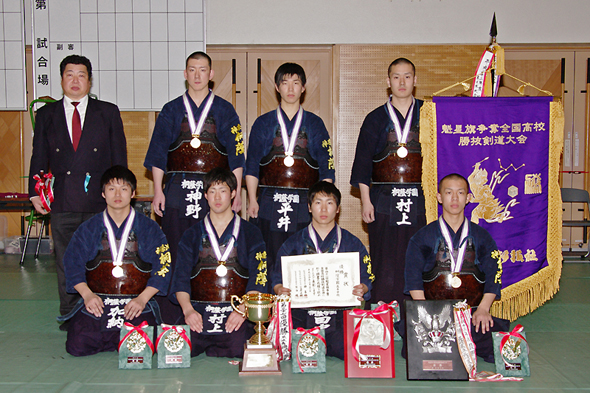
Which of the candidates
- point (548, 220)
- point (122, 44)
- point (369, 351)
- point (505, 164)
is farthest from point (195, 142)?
point (122, 44)

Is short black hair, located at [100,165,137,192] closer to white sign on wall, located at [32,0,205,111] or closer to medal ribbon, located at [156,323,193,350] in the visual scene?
medal ribbon, located at [156,323,193,350]

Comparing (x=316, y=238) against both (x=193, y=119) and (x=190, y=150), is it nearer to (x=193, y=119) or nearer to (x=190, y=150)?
(x=190, y=150)

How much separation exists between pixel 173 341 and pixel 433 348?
56.7 inches

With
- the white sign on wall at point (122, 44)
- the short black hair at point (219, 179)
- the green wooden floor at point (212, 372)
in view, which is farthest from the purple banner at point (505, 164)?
the white sign on wall at point (122, 44)

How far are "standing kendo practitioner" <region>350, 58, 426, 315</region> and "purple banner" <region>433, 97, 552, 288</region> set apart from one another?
7.8 inches

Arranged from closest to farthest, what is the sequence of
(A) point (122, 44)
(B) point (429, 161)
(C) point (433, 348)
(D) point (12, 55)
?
(C) point (433, 348)
(B) point (429, 161)
(A) point (122, 44)
(D) point (12, 55)

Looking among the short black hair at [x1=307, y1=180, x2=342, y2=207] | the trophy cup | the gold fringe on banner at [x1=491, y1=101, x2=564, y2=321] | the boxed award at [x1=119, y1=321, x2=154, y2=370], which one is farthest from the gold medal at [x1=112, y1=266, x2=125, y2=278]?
the gold fringe on banner at [x1=491, y1=101, x2=564, y2=321]

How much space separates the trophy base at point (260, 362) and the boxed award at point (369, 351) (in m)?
0.39

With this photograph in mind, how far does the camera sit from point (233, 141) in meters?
3.65

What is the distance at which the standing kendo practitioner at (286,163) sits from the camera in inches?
141

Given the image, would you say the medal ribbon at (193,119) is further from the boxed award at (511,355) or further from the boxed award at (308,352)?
the boxed award at (511,355)

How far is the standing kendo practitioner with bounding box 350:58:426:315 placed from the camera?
11.5 feet

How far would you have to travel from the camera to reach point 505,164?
11.6 ft

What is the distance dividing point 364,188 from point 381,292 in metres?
0.77
